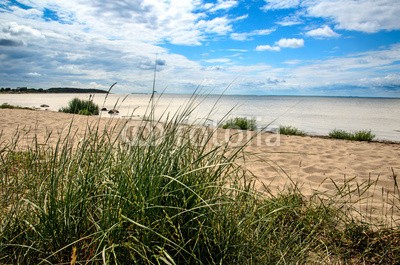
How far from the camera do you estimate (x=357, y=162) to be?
218 inches

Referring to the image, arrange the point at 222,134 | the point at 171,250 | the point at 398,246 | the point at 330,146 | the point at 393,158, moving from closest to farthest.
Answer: the point at 171,250
the point at 398,246
the point at 393,158
the point at 330,146
the point at 222,134

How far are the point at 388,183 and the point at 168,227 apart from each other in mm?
3880

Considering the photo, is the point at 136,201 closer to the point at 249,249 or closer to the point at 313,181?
the point at 249,249

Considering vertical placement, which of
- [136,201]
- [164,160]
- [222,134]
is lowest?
[222,134]

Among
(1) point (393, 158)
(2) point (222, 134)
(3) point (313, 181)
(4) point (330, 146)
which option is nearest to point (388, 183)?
(3) point (313, 181)

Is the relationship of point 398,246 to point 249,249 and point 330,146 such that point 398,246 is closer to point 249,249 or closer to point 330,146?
point 249,249

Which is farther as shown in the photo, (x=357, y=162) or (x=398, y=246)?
(x=357, y=162)

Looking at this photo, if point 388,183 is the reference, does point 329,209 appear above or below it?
above

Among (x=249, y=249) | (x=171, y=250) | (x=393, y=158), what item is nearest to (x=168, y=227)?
(x=171, y=250)

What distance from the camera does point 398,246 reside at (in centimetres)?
209

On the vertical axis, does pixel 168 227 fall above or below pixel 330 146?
above

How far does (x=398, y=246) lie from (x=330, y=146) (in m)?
5.60

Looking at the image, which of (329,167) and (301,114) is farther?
(301,114)

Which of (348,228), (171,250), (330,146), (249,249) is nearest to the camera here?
(171,250)
